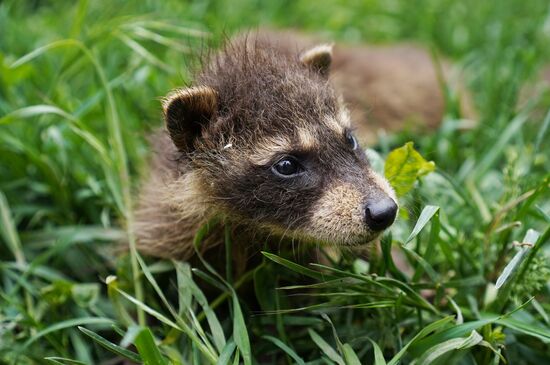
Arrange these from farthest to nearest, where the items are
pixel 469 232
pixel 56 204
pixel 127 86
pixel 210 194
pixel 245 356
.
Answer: pixel 127 86 < pixel 56 204 < pixel 469 232 < pixel 210 194 < pixel 245 356

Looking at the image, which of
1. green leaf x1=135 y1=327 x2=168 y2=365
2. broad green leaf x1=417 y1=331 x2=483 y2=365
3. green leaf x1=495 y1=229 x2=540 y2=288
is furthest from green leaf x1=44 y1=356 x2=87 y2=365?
green leaf x1=495 y1=229 x2=540 y2=288

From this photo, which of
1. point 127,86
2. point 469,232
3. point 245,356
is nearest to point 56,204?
point 127,86

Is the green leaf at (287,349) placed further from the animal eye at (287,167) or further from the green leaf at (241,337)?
the animal eye at (287,167)

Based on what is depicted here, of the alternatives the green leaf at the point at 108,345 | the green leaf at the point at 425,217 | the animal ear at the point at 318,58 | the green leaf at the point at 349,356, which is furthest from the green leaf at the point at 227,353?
the animal ear at the point at 318,58

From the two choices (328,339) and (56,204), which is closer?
(328,339)

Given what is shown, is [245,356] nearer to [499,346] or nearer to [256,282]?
[256,282]

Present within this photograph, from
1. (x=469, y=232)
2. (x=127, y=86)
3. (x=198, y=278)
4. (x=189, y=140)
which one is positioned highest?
(x=189, y=140)
